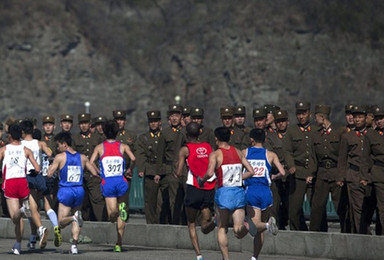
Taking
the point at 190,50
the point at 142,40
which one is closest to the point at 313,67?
the point at 190,50

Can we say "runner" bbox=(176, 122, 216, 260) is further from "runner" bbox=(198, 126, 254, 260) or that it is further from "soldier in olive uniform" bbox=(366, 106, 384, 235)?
"soldier in olive uniform" bbox=(366, 106, 384, 235)

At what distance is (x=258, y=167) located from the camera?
1681 cm

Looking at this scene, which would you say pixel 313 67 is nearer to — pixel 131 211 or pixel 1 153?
pixel 131 211

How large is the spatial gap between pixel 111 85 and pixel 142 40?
5.74 metres

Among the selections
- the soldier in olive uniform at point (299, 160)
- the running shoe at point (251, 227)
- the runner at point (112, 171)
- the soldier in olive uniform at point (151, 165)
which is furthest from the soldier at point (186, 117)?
the running shoe at point (251, 227)

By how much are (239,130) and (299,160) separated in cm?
164

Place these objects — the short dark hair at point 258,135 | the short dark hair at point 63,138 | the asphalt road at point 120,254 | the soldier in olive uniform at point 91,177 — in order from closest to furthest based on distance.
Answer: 1. the short dark hair at point 258,135
2. the asphalt road at point 120,254
3. the short dark hair at point 63,138
4. the soldier in olive uniform at point 91,177

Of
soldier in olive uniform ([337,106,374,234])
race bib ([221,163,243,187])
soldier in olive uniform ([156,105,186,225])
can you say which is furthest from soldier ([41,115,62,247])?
race bib ([221,163,243,187])

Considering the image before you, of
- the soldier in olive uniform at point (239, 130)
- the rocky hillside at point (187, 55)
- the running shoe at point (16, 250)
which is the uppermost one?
the rocky hillside at point (187, 55)

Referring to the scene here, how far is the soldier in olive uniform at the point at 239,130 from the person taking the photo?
21.4 metres

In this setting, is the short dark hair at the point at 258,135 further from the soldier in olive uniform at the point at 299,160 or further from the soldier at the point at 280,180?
the soldier at the point at 280,180

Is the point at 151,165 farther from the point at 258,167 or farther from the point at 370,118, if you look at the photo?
the point at 258,167

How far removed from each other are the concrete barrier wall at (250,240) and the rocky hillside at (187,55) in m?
58.4

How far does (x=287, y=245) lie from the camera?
18781 mm
